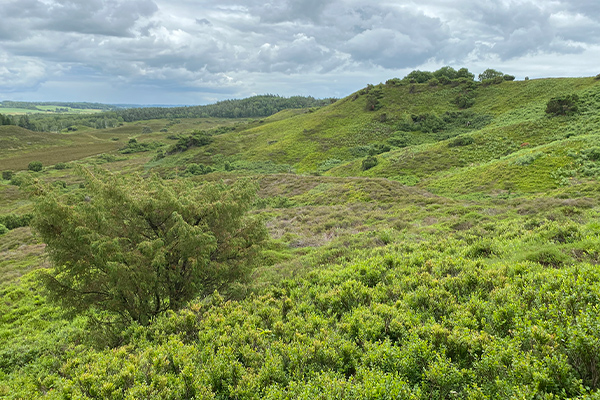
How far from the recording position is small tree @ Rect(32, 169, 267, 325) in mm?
8727

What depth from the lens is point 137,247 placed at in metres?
8.76

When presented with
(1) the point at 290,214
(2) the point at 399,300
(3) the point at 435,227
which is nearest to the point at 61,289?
(2) the point at 399,300

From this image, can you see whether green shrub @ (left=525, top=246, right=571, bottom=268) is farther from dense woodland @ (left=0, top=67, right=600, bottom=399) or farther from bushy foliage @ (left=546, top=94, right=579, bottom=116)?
bushy foliage @ (left=546, top=94, right=579, bottom=116)

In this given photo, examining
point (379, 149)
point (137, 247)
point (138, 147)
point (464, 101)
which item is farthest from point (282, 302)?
point (138, 147)

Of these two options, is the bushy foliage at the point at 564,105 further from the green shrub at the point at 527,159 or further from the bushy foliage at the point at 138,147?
the bushy foliage at the point at 138,147

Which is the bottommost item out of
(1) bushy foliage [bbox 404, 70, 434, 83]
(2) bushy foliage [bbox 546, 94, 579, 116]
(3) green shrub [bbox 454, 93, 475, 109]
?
(2) bushy foliage [bbox 546, 94, 579, 116]

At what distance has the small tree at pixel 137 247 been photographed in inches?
344

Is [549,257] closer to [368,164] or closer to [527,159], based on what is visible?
[527,159]

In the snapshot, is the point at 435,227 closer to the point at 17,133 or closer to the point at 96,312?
the point at 96,312

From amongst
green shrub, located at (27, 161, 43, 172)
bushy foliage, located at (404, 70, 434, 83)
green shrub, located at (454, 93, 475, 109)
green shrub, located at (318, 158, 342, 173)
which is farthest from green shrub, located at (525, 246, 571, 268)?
green shrub, located at (27, 161, 43, 172)

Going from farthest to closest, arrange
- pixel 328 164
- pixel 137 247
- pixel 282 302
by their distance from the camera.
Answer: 1. pixel 328 164
2. pixel 137 247
3. pixel 282 302

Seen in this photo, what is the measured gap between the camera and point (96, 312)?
1312 cm

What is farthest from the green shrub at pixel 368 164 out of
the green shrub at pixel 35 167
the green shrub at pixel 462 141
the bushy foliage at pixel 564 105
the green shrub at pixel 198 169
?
the green shrub at pixel 35 167

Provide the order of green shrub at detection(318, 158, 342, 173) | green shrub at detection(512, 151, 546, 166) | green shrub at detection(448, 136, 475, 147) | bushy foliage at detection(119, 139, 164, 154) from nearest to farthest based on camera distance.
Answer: green shrub at detection(512, 151, 546, 166)
green shrub at detection(448, 136, 475, 147)
green shrub at detection(318, 158, 342, 173)
bushy foliage at detection(119, 139, 164, 154)
